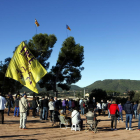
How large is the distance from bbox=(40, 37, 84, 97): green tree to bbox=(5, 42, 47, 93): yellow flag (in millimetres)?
22848

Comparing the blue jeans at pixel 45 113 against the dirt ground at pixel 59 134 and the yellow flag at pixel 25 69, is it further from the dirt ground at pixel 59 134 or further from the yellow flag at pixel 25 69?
the yellow flag at pixel 25 69

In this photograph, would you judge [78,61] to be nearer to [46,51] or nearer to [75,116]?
[46,51]

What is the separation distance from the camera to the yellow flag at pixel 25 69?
10.1 meters

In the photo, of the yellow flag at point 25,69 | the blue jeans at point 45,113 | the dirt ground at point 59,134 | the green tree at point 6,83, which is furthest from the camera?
the green tree at point 6,83

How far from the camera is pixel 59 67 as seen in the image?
3422cm

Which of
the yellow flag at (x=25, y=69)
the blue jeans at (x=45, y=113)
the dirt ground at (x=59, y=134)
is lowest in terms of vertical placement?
the dirt ground at (x=59, y=134)

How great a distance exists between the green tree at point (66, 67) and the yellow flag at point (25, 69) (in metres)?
22.8

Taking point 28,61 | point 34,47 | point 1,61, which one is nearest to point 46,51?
point 34,47

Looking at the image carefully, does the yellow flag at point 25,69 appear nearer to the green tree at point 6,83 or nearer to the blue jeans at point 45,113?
the blue jeans at point 45,113

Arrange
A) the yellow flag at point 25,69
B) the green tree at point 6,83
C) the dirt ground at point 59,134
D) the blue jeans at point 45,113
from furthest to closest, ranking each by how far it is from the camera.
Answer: the green tree at point 6,83
the blue jeans at point 45,113
the yellow flag at point 25,69
the dirt ground at point 59,134

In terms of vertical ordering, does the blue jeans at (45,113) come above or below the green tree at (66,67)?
below

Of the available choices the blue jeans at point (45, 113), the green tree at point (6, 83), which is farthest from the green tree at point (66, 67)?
the blue jeans at point (45, 113)

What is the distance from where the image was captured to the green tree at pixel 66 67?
33344 millimetres

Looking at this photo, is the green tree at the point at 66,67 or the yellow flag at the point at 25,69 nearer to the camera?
the yellow flag at the point at 25,69
